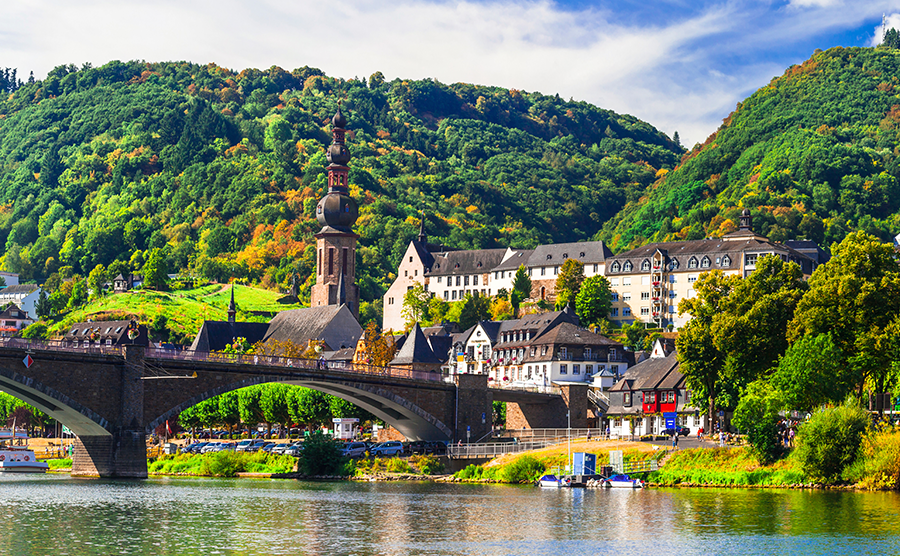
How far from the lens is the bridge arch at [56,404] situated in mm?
71125

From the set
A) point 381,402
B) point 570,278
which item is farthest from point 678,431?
point 570,278

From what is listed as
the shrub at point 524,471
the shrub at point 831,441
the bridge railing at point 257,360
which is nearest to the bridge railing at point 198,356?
the bridge railing at point 257,360

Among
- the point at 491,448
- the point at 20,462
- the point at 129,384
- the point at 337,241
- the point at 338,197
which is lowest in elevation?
the point at 20,462

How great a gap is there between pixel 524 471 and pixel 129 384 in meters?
25.6

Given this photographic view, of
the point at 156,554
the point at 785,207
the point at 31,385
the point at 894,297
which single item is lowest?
the point at 156,554

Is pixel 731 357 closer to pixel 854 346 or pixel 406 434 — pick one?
pixel 854 346

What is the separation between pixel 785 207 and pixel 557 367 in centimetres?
7738

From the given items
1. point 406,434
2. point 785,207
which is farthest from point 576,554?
point 785,207

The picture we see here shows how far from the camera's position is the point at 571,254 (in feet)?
525

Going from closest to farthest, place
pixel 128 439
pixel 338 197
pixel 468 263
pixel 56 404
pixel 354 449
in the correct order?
pixel 56 404
pixel 128 439
pixel 354 449
pixel 338 197
pixel 468 263

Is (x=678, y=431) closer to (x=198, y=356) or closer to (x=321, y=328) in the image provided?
(x=198, y=356)

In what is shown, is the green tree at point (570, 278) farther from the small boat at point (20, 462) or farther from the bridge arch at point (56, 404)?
the bridge arch at point (56, 404)

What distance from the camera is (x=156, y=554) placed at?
130ft

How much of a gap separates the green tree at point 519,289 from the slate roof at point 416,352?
4195 cm
